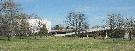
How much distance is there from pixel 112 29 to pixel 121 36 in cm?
394

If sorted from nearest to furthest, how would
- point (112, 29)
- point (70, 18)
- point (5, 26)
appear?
point (5, 26)
point (112, 29)
point (70, 18)

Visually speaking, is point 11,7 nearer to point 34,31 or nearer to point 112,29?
point 34,31

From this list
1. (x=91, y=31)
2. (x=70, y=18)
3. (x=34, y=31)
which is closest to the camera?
(x=34, y=31)

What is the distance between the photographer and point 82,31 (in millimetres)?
133625

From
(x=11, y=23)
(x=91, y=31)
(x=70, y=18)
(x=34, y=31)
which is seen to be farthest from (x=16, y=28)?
(x=91, y=31)

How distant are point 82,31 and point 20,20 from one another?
5543 cm

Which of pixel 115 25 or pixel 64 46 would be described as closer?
pixel 64 46

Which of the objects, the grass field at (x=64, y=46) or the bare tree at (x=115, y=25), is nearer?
the grass field at (x=64, y=46)

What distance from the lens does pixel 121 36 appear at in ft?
372

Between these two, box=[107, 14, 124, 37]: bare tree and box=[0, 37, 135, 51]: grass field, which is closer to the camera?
box=[0, 37, 135, 51]: grass field

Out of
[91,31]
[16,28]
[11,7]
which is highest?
[11,7]

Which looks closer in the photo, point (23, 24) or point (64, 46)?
point (64, 46)

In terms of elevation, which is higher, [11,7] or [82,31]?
[11,7]

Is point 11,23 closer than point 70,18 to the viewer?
Yes
